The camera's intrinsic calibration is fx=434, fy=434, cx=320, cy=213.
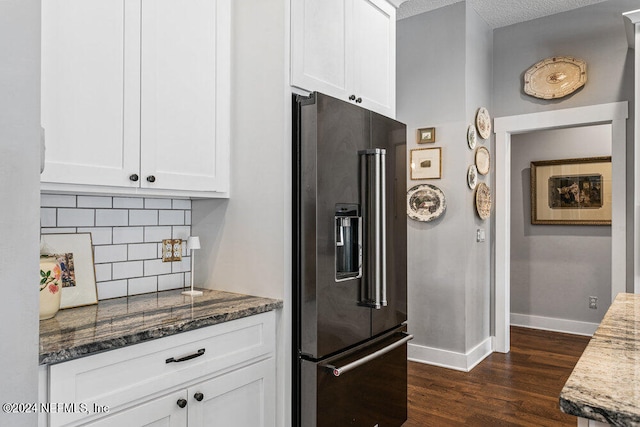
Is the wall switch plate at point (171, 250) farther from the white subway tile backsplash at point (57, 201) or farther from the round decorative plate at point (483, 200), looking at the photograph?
the round decorative plate at point (483, 200)

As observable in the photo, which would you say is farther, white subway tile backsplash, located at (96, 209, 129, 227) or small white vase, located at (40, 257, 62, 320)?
white subway tile backsplash, located at (96, 209, 129, 227)

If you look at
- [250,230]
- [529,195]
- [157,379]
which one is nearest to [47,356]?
[157,379]

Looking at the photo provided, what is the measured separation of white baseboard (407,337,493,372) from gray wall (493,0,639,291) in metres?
1.29

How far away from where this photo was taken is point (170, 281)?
220cm

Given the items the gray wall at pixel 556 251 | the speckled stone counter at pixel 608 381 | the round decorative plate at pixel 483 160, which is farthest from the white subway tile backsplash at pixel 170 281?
the gray wall at pixel 556 251

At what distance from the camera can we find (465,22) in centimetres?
360

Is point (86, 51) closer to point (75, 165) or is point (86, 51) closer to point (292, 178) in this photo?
point (75, 165)

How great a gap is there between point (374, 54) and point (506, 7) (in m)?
2.01

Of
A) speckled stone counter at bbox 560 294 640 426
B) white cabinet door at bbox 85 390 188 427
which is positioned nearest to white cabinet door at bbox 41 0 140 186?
white cabinet door at bbox 85 390 188 427

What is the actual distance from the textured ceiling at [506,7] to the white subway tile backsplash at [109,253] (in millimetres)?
3037

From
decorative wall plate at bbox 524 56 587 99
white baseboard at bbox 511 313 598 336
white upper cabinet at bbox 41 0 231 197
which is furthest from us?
white baseboard at bbox 511 313 598 336

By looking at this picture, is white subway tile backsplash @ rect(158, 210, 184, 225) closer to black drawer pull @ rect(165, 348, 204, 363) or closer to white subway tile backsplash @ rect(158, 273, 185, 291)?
white subway tile backsplash @ rect(158, 273, 185, 291)

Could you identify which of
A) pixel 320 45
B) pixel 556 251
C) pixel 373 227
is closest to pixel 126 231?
pixel 373 227

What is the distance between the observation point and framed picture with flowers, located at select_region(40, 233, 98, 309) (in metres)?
1.73
